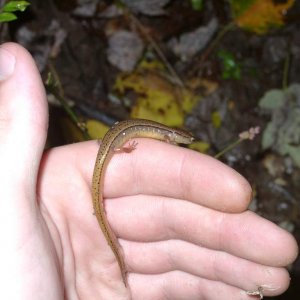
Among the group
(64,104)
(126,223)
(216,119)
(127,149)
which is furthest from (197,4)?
(126,223)

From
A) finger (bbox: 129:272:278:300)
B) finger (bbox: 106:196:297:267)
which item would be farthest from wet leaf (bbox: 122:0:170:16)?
finger (bbox: 129:272:278:300)

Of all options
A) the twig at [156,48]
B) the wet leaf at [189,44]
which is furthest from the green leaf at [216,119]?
the wet leaf at [189,44]

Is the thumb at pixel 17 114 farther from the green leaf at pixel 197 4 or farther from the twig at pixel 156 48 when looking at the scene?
the green leaf at pixel 197 4

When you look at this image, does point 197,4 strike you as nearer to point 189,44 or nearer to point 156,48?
point 189,44

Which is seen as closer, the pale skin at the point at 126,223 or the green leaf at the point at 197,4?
the pale skin at the point at 126,223

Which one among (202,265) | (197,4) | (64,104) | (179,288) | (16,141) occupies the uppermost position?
(16,141)

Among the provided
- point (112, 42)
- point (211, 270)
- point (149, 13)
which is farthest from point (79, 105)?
point (211, 270)
